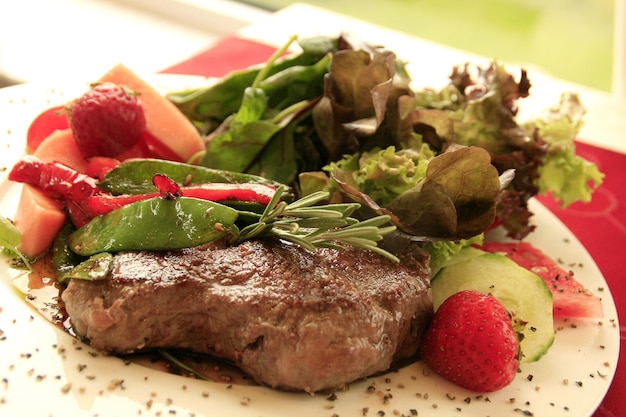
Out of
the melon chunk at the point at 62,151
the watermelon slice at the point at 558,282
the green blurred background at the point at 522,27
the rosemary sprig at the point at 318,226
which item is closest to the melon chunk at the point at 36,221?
the melon chunk at the point at 62,151

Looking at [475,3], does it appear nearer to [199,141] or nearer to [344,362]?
[199,141]

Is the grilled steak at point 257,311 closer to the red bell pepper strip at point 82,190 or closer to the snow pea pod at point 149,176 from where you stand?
the red bell pepper strip at point 82,190

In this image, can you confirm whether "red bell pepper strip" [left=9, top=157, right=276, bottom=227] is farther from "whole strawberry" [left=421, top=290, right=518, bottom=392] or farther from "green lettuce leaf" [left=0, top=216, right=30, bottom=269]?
"whole strawberry" [left=421, top=290, right=518, bottom=392]

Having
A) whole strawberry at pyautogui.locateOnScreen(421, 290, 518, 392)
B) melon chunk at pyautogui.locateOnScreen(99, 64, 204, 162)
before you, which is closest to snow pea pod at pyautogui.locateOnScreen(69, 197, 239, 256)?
whole strawberry at pyautogui.locateOnScreen(421, 290, 518, 392)

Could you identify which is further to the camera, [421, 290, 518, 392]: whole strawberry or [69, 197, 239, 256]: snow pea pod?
[69, 197, 239, 256]: snow pea pod

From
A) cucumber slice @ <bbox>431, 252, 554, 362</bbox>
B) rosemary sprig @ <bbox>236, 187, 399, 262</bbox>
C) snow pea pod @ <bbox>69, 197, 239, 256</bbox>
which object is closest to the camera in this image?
rosemary sprig @ <bbox>236, 187, 399, 262</bbox>

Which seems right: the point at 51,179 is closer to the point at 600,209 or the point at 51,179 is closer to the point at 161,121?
the point at 161,121
